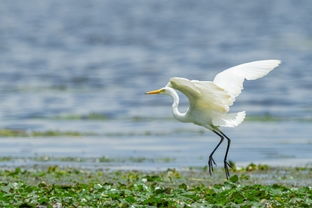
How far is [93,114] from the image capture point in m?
22.4

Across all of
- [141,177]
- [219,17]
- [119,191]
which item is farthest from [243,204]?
[219,17]

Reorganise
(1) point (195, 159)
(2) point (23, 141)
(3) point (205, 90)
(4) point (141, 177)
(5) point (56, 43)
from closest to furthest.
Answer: (3) point (205, 90)
(4) point (141, 177)
(1) point (195, 159)
(2) point (23, 141)
(5) point (56, 43)

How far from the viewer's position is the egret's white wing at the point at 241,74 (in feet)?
41.4

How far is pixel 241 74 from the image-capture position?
12.9 meters

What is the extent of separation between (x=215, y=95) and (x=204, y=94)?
136mm

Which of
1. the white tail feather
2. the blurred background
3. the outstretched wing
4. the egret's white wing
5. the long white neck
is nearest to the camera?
the outstretched wing

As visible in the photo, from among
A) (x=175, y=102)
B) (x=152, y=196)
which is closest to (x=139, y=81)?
(x=175, y=102)

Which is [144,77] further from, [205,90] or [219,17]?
[219,17]

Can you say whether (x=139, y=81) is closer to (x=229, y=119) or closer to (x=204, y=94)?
(x=229, y=119)

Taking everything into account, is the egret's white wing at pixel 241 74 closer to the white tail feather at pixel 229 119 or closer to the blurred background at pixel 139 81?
the white tail feather at pixel 229 119

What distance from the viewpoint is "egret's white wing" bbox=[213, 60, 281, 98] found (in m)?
12.6

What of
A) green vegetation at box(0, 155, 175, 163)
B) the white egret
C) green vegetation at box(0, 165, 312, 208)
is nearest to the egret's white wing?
the white egret

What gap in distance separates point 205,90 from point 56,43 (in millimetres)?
31591

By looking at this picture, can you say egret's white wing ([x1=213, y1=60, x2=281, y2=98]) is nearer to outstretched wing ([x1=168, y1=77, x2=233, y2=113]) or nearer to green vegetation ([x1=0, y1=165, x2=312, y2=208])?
outstretched wing ([x1=168, y1=77, x2=233, y2=113])
